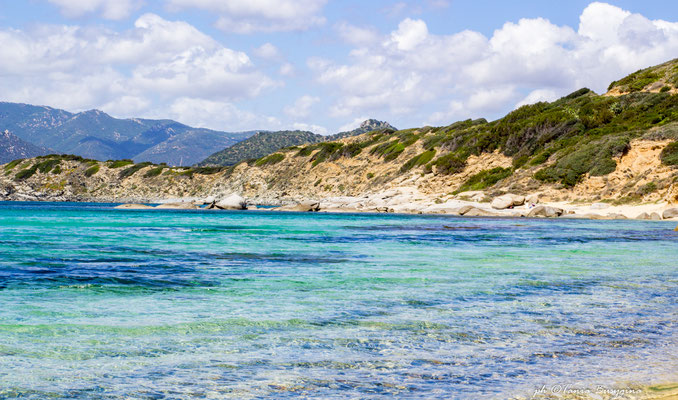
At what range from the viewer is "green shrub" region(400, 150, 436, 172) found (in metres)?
87.2

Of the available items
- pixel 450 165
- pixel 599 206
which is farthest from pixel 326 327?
pixel 450 165

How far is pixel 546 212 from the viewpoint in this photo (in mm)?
51031

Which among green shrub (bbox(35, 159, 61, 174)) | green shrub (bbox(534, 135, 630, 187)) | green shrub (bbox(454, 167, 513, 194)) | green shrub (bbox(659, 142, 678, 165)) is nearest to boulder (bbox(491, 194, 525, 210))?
green shrub (bbox(534, 135, 630, 187))

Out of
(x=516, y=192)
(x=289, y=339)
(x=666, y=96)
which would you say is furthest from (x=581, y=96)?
(x=289, y=339)

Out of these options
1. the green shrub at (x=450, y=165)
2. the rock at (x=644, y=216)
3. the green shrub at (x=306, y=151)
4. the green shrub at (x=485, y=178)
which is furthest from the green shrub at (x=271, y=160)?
the rock at (x=644, y=216)

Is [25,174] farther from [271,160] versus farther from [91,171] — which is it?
[271,160]

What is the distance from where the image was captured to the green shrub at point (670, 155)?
50000 mm

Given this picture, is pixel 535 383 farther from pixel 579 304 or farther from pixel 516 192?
pixel 516 192

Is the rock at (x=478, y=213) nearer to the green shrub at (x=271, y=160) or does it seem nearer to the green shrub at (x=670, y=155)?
the green shrub at (x=670, y=155)

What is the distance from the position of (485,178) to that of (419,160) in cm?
2120

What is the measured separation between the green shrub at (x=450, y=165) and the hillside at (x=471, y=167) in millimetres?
160

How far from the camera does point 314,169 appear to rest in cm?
11138

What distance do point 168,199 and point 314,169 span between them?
3696cm

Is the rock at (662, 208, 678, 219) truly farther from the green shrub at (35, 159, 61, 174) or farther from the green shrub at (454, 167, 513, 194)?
the green shrub at (35, 159, 61, 174)
